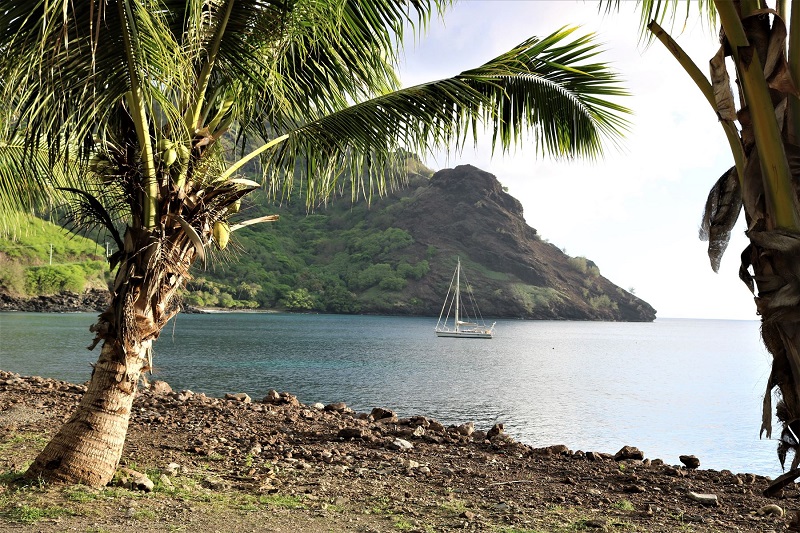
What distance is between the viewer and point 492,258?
150m

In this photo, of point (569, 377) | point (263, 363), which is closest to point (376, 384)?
point (263, 363)

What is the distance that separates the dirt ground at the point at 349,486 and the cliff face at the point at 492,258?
12901 cm

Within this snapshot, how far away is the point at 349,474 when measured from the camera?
7.31 meters

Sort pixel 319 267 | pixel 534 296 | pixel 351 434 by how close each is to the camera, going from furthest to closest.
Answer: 1. pixel 534 296
2. pixel 319 267
3. pixel 351 434

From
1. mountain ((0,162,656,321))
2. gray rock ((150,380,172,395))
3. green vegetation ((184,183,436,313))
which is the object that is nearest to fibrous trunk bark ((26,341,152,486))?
gray rock ((150,380,172,395))

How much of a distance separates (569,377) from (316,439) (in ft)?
118

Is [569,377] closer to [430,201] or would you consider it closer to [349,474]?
[349,474]

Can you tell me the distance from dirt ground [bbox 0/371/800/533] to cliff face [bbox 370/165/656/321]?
129007 mm

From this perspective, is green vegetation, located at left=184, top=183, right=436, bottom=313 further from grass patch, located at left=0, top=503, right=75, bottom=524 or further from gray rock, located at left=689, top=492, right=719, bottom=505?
grass patch, located at left=0, top=503, right=75, bottom=524

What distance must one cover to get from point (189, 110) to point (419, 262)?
137 metres

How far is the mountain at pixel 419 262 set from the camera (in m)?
130

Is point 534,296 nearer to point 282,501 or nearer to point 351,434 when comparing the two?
point 351,434

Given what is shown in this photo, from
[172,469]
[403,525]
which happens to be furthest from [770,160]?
[172,469]

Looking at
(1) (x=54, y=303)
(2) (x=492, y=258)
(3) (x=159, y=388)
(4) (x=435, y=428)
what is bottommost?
(1) (x=54, y=303)
